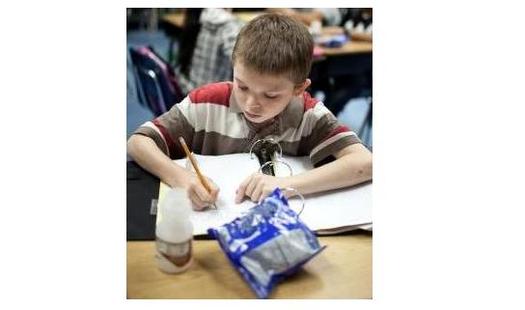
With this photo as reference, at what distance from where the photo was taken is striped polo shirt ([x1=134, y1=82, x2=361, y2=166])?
0.99 metres

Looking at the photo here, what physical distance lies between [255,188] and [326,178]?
137 mm

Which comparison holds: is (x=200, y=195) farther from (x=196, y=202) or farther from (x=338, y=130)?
(x=338, y=130)

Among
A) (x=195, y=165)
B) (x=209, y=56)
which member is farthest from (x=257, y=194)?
(x=209, y=56)

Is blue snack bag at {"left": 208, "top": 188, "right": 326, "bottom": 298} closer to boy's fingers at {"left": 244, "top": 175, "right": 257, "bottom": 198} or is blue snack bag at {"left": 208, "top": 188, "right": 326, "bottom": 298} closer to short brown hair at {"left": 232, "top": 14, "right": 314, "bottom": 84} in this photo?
boy's fingers at {"left": 244, "top": 175, "right": 257, "bottom": 198}

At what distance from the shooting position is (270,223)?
74 cm

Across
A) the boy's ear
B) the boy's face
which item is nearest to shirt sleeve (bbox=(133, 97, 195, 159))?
the boy's face

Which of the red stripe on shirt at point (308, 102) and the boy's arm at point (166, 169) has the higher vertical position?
the red stripe on shirt at point (308, 102)

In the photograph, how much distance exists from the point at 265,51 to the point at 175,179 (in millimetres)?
265

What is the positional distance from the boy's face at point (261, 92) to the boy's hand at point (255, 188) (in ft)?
0.45

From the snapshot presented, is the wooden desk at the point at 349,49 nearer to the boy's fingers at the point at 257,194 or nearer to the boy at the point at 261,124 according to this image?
the boy at the point at 261,124

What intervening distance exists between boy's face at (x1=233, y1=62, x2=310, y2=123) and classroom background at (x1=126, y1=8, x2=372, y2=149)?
18 centimetres

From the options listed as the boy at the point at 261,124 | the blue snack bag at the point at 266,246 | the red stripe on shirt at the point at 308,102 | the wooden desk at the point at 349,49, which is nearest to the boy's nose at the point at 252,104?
the boy at the point at 261,124

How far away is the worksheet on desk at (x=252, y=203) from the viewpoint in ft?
2.73
